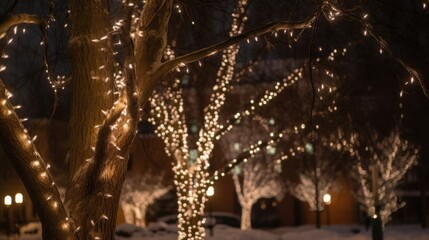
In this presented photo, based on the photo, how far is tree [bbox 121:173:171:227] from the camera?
50688mm

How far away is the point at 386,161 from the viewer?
38031mm

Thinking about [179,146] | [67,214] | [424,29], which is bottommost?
[67,214]

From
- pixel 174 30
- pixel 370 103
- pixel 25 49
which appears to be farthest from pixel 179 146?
pixel 370 103

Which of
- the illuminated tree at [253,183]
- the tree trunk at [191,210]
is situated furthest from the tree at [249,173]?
the tree trunk at [191,210]

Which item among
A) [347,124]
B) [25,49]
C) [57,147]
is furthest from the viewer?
[57,147]

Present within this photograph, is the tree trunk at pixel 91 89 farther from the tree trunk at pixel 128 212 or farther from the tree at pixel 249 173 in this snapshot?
the tree trunk at pixel 128 212

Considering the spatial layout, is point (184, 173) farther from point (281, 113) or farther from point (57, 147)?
point (57, 147)

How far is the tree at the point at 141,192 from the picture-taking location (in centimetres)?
5069

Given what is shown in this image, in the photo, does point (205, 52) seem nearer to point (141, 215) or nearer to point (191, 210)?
point (191, 210)

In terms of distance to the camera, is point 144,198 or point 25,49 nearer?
point 25,49

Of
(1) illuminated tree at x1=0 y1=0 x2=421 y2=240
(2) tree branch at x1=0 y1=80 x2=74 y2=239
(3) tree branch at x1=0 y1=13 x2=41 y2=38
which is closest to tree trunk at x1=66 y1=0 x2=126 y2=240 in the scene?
(1) illuminated tree at x1=0 y1=0 x2=421 y2=240

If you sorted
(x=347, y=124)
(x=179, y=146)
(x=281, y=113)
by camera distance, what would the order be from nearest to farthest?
1. (x=179, y=146)
2. (x=347, y=124)
3. (x=281, y=113)

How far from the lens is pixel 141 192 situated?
50875mm

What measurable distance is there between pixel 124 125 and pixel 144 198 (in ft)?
144
